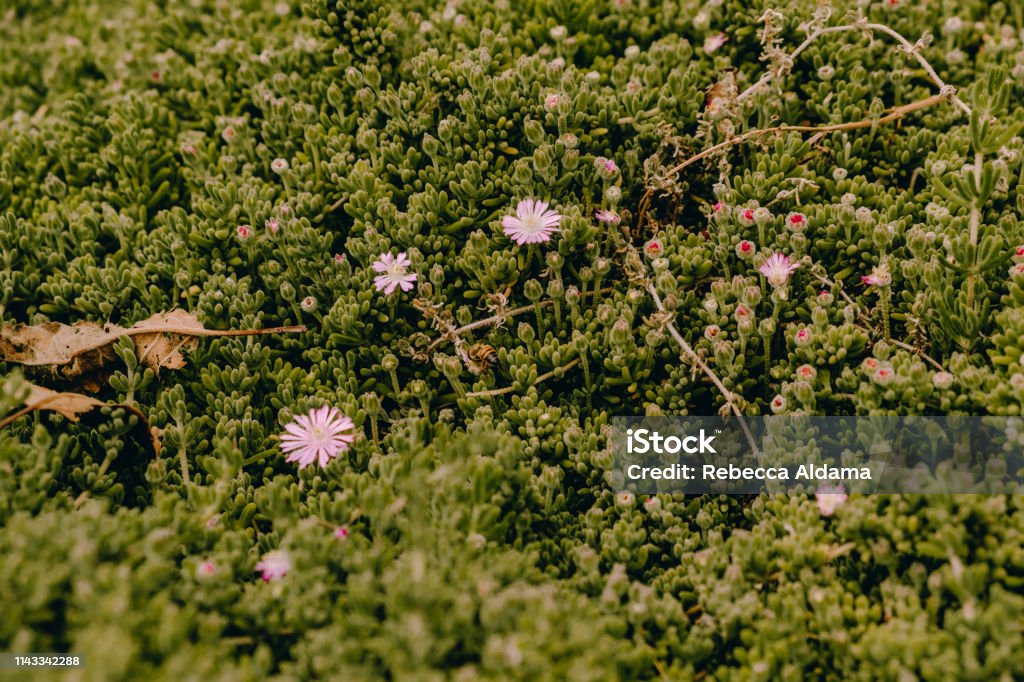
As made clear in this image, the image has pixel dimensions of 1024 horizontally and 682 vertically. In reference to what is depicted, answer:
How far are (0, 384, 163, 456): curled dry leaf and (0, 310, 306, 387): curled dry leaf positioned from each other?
5.3 inches

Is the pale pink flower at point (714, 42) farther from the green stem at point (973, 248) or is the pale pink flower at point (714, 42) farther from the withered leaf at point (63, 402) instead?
the withered leaf at point (63, 402)

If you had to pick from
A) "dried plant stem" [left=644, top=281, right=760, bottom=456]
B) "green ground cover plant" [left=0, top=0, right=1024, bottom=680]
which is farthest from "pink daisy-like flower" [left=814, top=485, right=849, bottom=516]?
"dried plant stem" [left=644, top=281, right=760, bottom=456]

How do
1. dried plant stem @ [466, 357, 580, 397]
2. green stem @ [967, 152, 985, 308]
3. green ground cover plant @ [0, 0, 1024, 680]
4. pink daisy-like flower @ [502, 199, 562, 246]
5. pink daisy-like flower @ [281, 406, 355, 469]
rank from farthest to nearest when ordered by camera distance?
pink daisy-like flower @ [502, 199, 562, 246]
dried plant stem @ [466, 357, 580, 397]
pink daisy-like flower @ [281, 406, 355, 469]
green stem @ [967, 152, 985, 308]
green ground cover plant @ [0, 0, 1024, 680]

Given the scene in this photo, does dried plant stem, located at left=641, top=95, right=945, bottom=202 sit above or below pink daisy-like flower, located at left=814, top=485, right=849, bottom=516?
above

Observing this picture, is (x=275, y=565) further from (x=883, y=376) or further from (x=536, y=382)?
(x=883, y=376)

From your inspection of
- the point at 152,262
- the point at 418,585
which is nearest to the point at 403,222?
the point at 152,262

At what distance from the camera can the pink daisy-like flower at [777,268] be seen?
2.68 m

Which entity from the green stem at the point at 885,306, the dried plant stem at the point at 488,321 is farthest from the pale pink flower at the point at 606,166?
the green stem at the point at 885,306

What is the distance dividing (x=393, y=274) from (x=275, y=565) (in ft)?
3.49

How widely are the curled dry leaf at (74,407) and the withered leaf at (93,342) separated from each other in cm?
14

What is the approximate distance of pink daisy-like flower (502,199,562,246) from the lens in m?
2.83

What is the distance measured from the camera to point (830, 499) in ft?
7.45

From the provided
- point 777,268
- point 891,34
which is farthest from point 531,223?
point 891,34

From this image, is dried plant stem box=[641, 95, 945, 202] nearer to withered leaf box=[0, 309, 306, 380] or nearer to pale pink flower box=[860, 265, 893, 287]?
pale pink flower box=[860, 265, 893, 287]
